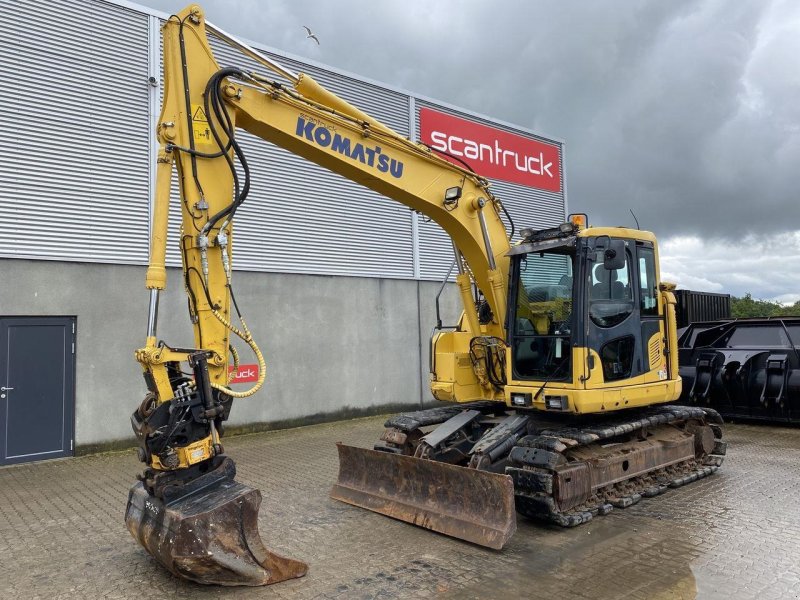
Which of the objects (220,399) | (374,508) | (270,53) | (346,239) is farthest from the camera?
(346,239)

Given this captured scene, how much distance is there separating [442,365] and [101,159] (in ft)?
22.6

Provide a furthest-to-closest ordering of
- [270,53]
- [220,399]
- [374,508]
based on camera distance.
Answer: [270,53] < [374,508] < [220,399]

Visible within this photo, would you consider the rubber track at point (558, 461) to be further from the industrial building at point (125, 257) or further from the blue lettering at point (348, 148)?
the industrial building at point (125, 257)

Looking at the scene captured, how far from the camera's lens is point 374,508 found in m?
6.25

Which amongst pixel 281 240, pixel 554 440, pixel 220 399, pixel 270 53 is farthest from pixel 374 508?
pixel 270 53

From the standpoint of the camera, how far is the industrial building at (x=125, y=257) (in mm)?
9305

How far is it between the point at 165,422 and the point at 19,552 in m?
2.49

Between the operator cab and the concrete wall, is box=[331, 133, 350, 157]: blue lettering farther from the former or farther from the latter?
the concrete wall

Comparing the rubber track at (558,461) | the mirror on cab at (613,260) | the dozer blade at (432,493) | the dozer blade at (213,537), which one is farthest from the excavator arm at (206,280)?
the mirror on cab at (613,260)

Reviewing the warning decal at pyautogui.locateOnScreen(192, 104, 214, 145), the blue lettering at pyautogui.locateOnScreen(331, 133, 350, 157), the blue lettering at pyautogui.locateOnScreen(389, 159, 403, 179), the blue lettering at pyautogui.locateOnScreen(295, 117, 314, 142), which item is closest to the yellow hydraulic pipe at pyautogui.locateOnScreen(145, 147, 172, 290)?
the warning decal at pyautogui.locateOnScreen(192, 104, 214, 145)

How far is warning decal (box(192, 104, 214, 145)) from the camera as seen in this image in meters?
4.84

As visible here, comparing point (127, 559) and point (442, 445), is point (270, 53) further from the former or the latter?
point (127, 559)

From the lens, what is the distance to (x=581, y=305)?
6164 millimetres

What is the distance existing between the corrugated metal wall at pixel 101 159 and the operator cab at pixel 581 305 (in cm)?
657
